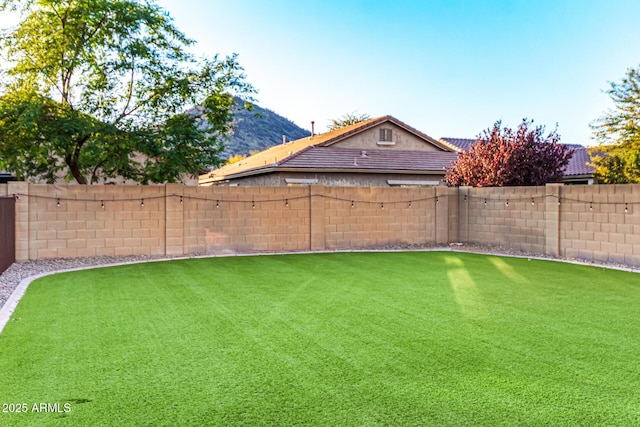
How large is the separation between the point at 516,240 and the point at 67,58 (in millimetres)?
13068

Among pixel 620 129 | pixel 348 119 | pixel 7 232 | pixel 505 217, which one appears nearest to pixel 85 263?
pixel 7 232

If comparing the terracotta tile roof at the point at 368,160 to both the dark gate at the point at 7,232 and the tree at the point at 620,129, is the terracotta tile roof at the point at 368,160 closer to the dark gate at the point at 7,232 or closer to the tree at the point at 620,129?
the tree at the point at 620,129

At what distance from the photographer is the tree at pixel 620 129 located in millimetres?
21250

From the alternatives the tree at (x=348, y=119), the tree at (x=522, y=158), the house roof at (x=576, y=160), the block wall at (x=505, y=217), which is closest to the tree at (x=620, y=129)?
the house roof at (x=576, y=160)

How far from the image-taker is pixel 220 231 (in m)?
13.8

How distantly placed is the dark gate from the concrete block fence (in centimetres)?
39

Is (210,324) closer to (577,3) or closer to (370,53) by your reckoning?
(577,3)

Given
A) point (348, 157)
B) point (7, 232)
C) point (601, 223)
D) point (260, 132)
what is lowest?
point (7, 232)

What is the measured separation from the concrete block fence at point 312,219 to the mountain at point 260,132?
75.0 meters

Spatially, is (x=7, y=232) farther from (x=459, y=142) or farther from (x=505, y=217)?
(x=459, y=142)

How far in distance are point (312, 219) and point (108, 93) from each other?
268 inches

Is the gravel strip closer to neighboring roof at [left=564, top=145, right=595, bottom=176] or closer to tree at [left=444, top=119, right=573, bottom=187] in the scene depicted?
tree at [left=444, top=119, right=573, bottom=187]

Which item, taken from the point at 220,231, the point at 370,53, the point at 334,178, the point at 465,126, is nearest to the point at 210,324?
the point at 220,231

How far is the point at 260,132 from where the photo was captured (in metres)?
104
